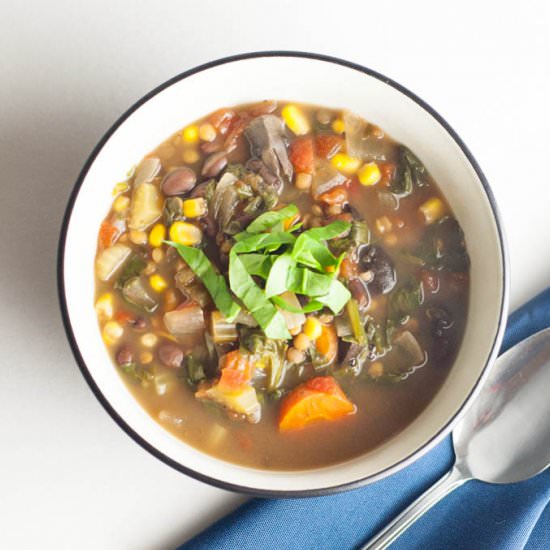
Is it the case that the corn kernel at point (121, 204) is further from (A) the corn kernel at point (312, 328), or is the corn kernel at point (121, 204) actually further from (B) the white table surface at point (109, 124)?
(A) the corn kernel at point (312, 328)

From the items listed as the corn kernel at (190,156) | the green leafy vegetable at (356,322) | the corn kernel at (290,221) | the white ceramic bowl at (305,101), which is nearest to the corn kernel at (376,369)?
the green leafy vegetable at (356,322)

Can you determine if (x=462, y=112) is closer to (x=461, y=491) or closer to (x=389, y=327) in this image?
(x=389, y=327)

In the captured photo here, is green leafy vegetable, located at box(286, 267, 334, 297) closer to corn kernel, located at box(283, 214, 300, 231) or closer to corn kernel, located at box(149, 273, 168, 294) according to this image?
corn kernel, located at box(283, 214, 300, 231)

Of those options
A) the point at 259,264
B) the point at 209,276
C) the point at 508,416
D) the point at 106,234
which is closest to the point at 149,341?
the point at 209,276

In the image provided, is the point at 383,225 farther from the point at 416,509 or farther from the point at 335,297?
the point at 416,509

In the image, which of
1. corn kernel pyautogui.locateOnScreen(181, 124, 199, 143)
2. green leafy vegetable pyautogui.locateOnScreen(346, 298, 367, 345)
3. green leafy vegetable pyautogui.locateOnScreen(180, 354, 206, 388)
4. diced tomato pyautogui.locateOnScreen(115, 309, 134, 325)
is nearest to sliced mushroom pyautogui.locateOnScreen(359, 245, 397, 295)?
green leafy vegetable pyautogui.locateOnScreen(346, 298, 367, 345)
